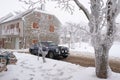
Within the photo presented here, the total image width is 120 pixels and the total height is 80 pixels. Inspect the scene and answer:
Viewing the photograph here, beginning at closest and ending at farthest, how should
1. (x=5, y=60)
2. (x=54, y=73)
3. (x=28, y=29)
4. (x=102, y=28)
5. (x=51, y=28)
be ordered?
(x=102, y=28)
(x=54, y=73)
(x=5, y=60)
(x=28, y=29)
(x=51, y=28)

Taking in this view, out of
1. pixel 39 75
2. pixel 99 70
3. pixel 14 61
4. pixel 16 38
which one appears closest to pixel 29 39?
pixel 16 38

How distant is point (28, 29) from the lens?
32.2 m

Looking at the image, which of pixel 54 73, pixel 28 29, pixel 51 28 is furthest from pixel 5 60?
pixel 51 28

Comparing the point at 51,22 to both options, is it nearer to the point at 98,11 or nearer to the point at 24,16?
the point at 24,16

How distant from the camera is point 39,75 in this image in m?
9.22

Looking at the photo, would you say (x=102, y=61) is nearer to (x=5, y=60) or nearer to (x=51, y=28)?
(x=5, y=60)

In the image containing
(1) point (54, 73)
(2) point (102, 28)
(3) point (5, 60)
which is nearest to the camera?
(2) point (102, 28)

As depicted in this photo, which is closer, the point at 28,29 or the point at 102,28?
the point at 102,28

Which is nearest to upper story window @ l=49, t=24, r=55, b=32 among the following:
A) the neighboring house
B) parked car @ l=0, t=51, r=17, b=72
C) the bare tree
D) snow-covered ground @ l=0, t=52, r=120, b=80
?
the neighboring house

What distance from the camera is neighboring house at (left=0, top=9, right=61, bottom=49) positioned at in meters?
31.9

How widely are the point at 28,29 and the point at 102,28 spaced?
2593 centimetres

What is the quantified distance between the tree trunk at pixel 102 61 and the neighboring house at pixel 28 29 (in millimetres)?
21882

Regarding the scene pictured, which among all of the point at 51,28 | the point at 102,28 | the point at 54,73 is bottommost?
the point at 54,73

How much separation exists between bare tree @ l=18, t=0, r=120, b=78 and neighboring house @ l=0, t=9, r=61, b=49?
Result: 21837 millimetres
